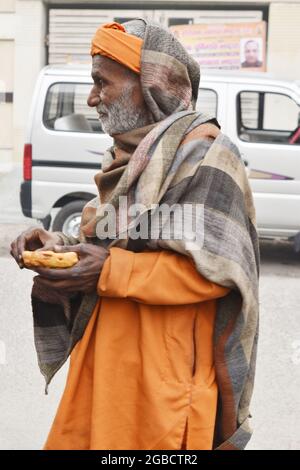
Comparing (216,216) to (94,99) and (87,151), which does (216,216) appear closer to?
(94,99)

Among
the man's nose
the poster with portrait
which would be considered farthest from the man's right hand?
the poster with portrait

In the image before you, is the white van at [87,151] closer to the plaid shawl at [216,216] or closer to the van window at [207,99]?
the van window at [207,99]

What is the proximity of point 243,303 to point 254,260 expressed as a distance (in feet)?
0.53

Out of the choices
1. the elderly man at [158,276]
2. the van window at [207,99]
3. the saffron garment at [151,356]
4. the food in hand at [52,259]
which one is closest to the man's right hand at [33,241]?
the elderly man at [158,276]

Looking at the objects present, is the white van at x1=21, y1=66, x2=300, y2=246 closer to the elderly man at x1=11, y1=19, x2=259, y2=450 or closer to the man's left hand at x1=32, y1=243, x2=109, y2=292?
the elderly man at x1=11, y1=19, x2=259, y2=450

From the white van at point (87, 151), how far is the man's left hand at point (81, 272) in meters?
Result: 7.10

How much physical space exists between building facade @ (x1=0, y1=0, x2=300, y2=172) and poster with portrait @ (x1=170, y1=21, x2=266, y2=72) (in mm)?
157

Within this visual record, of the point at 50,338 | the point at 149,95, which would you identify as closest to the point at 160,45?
the point at 149,95

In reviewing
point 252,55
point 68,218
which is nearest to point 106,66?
point 68,218

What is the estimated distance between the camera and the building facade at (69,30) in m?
15.2

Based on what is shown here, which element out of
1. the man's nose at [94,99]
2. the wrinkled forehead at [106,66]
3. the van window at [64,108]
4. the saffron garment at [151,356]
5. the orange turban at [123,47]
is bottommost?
the van window at [64,108]

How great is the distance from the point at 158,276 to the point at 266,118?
509 inches

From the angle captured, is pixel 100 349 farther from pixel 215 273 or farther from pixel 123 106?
pixel 123 106

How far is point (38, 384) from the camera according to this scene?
18.3 ft
